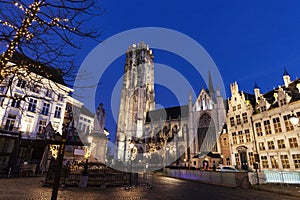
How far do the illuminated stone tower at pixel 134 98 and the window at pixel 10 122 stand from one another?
38072mm

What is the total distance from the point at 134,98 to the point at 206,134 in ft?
105

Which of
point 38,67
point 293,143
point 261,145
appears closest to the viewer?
point 38,67

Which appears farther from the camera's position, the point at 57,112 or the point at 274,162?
the point at 57,112

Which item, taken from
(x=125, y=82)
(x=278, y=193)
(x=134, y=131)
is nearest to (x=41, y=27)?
(x=278, y=193)

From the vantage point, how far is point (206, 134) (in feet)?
142

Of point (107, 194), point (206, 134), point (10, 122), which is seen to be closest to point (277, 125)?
point (206, 134)

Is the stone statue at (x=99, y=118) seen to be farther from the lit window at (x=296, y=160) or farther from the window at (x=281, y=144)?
the lit window at (x=296, y=160)

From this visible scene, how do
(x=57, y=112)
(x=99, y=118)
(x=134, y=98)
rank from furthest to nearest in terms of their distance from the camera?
(x=134, y=98) < (x=57, y=112) < (x=99, y=118)

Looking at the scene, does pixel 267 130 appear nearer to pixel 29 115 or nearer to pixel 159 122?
pixel 29 115

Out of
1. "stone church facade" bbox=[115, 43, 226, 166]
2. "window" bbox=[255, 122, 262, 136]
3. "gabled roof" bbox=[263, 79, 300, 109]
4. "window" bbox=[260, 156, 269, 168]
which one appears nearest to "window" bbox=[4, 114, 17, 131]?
"stone church facade" bbox=[115, 43, 226, 166]

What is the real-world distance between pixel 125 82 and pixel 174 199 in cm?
6514

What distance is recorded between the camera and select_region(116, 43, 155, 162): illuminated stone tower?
6250cm

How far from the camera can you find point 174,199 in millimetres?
8297

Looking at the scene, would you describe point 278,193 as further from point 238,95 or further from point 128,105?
point 128,105
